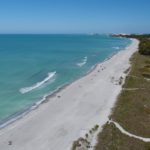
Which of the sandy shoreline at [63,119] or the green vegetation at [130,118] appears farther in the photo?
the sandy shoreline at [63,119]

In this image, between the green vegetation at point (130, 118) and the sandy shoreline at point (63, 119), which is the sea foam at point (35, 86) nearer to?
the sandy shoreline at point (63, 119)

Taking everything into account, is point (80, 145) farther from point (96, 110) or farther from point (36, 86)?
point (36, 86)

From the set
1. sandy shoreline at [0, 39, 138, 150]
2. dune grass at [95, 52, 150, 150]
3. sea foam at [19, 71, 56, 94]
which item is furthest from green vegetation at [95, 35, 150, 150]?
sea foam at [19, 71, 56, 94]

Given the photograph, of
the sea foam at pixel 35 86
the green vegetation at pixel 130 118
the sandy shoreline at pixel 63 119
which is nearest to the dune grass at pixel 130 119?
the green vegetation at pixel 130 118

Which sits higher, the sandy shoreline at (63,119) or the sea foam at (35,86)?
the sandy shoreline at (63,119)

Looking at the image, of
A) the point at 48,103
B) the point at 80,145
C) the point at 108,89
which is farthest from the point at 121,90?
the point at 80,145

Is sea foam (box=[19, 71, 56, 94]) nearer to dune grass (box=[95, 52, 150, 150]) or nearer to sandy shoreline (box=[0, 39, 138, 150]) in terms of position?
sandy shoreline (box=[0, 39, 138, 150])

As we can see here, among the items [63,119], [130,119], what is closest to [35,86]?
[63,119]
